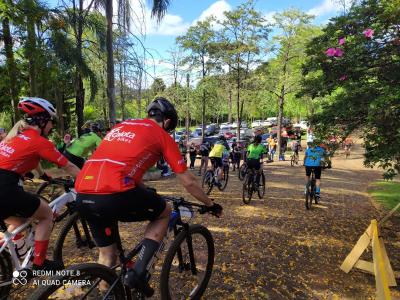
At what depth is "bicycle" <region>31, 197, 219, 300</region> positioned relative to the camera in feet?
8.60

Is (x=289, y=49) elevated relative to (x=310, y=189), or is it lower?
elevated

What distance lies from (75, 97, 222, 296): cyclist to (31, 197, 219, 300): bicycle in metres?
0.12

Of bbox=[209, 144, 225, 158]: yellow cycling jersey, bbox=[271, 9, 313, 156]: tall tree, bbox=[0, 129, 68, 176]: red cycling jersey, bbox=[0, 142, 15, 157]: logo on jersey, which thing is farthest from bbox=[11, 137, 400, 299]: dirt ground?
bbox=[271, 9, 313, 156]: tall tree

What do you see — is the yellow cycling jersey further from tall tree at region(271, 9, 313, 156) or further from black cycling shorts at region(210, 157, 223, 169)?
tall tree at region(271, 9, 313, 156)

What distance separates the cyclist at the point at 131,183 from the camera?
2.79 meters

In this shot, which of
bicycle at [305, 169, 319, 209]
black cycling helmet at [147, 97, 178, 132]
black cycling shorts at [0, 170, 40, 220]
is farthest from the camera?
bicycle at [305, 169, 319, 209]

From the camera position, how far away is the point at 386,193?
48.8 ft

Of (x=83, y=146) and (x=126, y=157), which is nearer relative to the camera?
(x=126, y=157)

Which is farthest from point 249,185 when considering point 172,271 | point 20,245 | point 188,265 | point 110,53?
point 20,245

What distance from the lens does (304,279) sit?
17.0ft

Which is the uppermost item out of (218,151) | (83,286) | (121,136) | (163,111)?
(163,111)

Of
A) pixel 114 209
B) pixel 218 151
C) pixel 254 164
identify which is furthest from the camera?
pixel 218 151

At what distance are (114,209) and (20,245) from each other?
180 cm

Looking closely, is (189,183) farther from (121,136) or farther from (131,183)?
(121,136)
